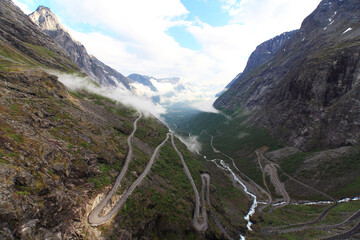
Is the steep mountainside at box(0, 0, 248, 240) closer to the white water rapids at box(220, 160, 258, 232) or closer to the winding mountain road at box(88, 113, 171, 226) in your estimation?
the winding mountain road at box(88, 113, 171, 226)

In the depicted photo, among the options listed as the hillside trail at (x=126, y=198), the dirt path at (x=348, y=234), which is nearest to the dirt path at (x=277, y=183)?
the dirt path at (x=348, y=234)

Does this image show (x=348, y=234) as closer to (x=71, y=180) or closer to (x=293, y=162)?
(x=71, y=180)

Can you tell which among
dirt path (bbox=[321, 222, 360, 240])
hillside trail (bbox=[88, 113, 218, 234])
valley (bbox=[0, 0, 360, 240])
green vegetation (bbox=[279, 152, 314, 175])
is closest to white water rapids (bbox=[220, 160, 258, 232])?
valley (bbox=[0, 0, 360, 240])

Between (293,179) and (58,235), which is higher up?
(58,235)

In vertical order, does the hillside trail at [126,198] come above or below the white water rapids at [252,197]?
above

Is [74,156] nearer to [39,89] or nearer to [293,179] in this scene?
[39,89]

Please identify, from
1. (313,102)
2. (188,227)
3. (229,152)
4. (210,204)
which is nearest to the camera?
(188,227)

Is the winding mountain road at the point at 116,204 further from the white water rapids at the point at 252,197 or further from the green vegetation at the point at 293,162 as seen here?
the green vegetation at the point at 293,162

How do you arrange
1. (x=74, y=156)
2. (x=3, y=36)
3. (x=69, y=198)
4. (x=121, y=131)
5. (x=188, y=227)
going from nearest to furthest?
(x=69, y=198) → (x=74, y=156) → (x=188, y=227) → (x=121, y=131) → (x=3, y=36)

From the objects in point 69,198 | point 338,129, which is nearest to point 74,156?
point 69,198

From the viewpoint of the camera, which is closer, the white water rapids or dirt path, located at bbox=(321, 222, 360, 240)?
dirt path, located at bbox=(321, 222, 360, 240)

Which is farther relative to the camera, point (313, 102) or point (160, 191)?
point (313, 102)
